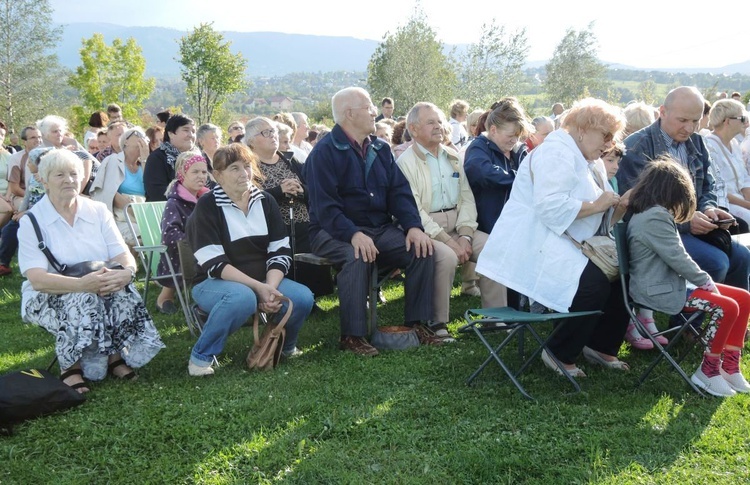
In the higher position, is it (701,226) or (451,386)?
(701,226)

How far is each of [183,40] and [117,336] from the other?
157 ft

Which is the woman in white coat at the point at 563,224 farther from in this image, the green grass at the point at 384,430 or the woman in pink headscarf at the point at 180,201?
the woman in pink headscarf at the point at 180,201

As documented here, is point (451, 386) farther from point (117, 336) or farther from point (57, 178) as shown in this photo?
point (57, 178)

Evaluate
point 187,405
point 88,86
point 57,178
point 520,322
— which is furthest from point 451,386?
point 88,86

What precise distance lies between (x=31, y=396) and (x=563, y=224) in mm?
3331

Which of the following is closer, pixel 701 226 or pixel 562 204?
pixel 562 204

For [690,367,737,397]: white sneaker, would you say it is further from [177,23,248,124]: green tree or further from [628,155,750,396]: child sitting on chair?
[177,23,248,124]: green tree

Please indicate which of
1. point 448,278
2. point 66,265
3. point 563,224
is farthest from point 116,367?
point 563,224

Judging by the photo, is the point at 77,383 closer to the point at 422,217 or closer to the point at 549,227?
the point at 422,217

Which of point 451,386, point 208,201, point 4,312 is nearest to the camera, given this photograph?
point 451,386

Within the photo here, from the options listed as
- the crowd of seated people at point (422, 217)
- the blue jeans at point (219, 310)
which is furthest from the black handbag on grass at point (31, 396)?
the blue jeans at point (219, 310)

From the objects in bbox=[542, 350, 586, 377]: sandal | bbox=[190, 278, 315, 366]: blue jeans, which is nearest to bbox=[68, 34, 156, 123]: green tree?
bbox=[190, 278, 315, 366]: blue jeans

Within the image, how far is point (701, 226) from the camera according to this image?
4941 mm

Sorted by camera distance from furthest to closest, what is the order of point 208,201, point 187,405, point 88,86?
point 88,86
point 208,201
point 187,405
